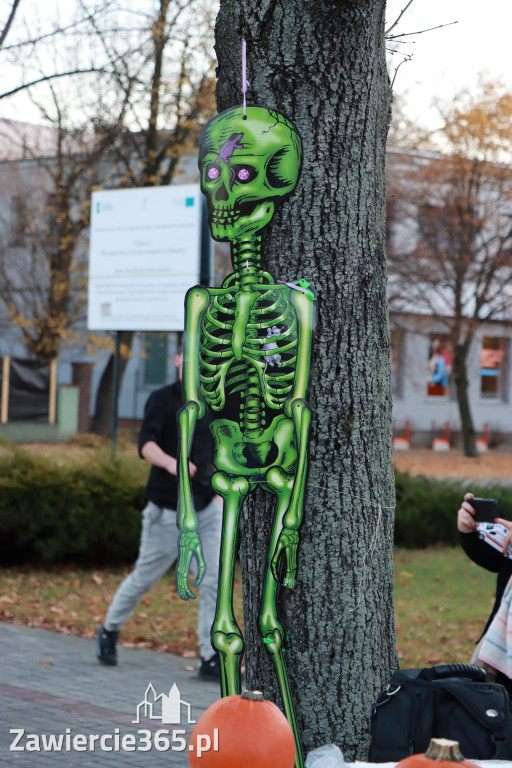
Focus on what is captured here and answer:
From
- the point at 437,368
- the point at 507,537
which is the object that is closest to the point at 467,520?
the point at 507,537

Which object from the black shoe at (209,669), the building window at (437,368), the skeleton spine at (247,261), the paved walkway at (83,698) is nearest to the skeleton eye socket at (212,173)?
the skeleton spine at (247,261)

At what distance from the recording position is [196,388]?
13.3ft

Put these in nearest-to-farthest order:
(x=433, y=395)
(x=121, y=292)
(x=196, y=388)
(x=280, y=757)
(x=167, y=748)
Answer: (x=280, y=757), (x=196, y=388), (x=167, y=748), (x=121, y=292), (x=433, y=395)

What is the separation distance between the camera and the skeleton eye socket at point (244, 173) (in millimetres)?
4062

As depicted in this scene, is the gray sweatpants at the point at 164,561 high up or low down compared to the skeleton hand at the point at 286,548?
down

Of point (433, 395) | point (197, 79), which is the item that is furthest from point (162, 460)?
point (433, 395)

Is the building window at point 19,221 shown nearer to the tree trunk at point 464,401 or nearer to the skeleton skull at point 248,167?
the tree trunk at point 464,401

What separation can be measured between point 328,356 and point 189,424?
611 millimetres

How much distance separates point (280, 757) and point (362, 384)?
4.81ft

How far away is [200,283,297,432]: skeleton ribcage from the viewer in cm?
397

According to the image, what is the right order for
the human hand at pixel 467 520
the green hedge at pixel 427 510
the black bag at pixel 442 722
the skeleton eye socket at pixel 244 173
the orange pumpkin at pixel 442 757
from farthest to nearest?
1. the green hedge at pixel 427 510
2. the human hand at pixel 467 520
3. the skeleton eye socket at pixel 244 173
4. the black bag at pixel 442 722
5. the orange pumpkin at pixel 442 757

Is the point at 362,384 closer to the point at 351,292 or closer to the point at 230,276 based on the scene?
the point at 351,292

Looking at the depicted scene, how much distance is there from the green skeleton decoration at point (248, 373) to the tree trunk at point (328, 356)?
10 centimetres

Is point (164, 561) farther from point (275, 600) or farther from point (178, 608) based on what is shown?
point (275, 600)
